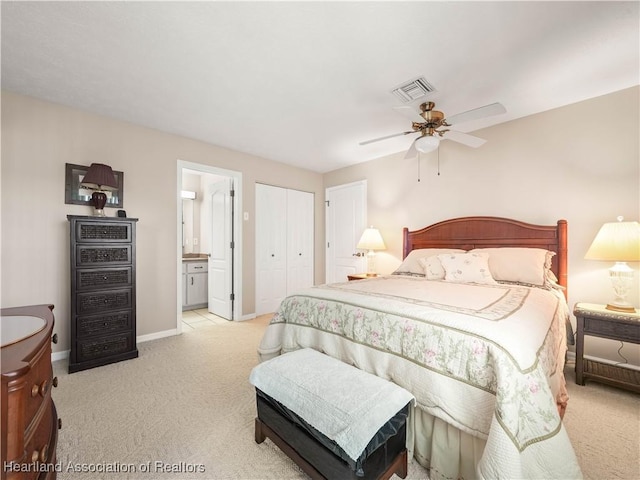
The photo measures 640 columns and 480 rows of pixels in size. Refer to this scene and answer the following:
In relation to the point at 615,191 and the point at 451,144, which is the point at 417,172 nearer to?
the point at 451,144

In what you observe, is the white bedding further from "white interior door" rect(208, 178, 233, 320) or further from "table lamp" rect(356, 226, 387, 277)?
"white interior door" rect(208, 178, 233, 320)

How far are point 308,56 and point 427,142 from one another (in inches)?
48.4

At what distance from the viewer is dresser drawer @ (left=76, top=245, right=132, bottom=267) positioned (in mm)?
2703

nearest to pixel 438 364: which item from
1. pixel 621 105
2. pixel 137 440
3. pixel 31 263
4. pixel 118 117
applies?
pixel 137 440

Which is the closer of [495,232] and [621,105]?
[621,105]

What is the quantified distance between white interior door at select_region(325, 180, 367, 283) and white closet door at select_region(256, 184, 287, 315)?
880 mm

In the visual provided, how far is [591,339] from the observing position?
276cm

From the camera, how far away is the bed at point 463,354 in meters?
1.16

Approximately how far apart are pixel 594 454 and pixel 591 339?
5.32 feet

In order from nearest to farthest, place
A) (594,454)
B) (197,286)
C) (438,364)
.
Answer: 1. (438,364)
2. (594,454)
3. (197,286)

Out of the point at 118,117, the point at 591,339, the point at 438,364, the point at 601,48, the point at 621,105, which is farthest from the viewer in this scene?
the point at 118,117

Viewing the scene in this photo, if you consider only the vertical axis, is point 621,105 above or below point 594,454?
above

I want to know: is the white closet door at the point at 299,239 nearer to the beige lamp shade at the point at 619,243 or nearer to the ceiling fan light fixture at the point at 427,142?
the ceiling fan light fixture at the point at 427,142

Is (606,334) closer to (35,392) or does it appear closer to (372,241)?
(372,241)
